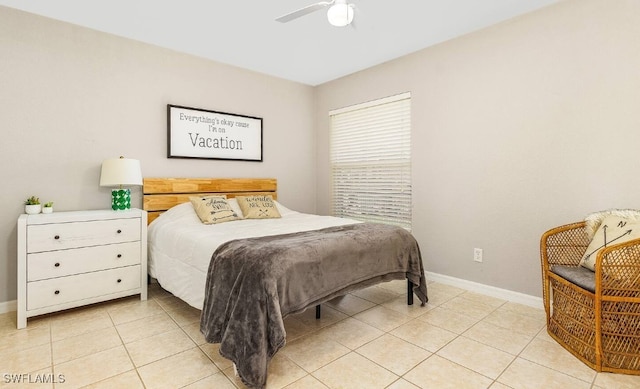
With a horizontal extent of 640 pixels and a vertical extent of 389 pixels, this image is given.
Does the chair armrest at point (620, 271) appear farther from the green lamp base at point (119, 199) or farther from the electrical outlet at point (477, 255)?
the green lamp base at point (119, 199)

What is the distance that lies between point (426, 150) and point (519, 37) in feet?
4.01

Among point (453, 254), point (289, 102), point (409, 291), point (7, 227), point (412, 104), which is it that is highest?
point (289, 102)

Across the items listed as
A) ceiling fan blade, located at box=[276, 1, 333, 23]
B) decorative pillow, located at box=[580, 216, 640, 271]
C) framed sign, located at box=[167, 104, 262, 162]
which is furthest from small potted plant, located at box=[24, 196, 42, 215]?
decorative pillow, located at box=[580, 216, 640, 271]

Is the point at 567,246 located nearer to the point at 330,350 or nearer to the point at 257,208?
the point at 330,350

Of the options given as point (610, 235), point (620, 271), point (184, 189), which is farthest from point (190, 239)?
point (610, 235)

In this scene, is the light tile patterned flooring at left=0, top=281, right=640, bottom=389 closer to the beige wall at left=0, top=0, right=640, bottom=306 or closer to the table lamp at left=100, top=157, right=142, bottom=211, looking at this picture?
the beige wall at left=0, top=0, right=640, bottom=306

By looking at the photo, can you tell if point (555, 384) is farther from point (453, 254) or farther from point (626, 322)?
point (453, 254)

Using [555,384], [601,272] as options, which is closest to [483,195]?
[601,272]

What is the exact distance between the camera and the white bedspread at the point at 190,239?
2248mm

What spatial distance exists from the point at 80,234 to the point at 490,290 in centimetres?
345

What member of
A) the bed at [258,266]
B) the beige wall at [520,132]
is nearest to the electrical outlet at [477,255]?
the beige wall at [520,132]

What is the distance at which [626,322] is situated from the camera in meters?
1.80

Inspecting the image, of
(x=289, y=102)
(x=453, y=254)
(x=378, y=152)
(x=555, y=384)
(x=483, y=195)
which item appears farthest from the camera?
(x=289, y=102)

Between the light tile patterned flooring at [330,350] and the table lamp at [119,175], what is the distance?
35.9 inches
